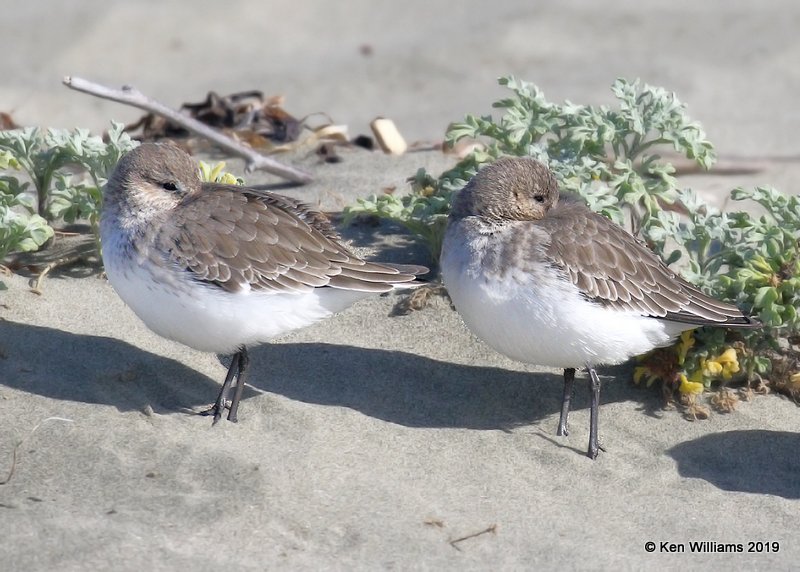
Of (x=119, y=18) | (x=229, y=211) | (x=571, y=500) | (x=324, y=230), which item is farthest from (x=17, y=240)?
(x=119, y=18)

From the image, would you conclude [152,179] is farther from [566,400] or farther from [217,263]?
[566,400]

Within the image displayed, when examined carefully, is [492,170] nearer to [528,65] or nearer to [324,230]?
[324,230]

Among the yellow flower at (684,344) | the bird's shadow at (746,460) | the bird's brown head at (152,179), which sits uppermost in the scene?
the bird's brown head at (152,179)

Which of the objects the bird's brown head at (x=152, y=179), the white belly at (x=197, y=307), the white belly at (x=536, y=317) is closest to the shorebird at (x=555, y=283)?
the white belly at (x=536, y=317)

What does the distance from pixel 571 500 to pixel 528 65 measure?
7635mm

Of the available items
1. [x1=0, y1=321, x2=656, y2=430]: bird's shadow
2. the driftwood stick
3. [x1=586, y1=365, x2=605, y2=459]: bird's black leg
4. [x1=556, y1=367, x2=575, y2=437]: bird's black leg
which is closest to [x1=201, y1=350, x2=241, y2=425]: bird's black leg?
[x1=0, y1=321, x2=656, y2=430]: bird's shadow

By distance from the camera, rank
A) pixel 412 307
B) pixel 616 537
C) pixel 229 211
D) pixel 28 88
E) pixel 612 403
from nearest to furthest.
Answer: pixel 616 537, pixel 229 211, pixel 612 403, pixel 412 307, pixel 28 88

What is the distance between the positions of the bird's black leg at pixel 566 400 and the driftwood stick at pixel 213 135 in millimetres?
2713

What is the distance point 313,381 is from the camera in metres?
6.66

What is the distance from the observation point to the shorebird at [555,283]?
19.8 ft

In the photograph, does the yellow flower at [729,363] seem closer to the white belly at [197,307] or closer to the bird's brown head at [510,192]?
the bird's brown head at [510,192]

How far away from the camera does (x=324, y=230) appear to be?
259 inches

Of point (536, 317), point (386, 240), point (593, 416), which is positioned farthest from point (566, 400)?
point (386, 240)

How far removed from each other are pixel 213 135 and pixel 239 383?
2.42 metres
